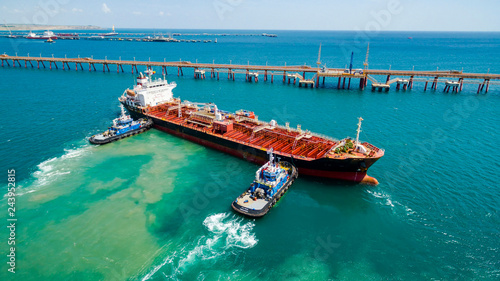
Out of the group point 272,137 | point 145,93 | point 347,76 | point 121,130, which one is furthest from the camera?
point 347,76

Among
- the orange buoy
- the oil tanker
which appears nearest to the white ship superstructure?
the oil tanker

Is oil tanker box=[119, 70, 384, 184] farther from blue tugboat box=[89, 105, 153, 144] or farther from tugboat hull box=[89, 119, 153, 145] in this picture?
blue tugboat box=[89, 105, 153, 144]

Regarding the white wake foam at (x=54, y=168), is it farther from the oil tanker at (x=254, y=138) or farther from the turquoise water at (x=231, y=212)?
the oil tanker at (x=254, y=138)

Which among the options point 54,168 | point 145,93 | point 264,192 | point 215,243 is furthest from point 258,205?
point 145,93

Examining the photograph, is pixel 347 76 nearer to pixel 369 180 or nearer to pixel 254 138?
pixel 254 138

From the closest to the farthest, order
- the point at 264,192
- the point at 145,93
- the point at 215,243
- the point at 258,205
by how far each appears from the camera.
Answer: the point at 215,243, the point at 258,205, the point at 264,192, the point at 145,93

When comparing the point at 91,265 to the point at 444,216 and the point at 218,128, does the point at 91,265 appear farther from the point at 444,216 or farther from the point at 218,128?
the point at 444,216
